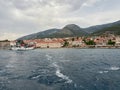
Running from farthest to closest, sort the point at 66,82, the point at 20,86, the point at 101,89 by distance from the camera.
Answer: the point at 66,82
the point at 20,86
the point at 101,89

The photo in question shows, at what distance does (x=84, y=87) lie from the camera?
29.7 metres

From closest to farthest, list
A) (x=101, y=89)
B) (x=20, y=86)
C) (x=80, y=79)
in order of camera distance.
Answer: (x=101, y=89), (x=20, y=86), (x=80, y=79)

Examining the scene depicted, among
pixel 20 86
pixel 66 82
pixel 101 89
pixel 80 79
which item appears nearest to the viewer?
pixel 101 89

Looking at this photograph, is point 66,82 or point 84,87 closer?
point 84,87

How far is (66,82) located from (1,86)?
9119 mm

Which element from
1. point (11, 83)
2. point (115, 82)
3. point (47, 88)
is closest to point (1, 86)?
point (11, 83)

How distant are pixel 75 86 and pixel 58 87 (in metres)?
2.32

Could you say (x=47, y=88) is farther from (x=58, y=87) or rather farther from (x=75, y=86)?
(x=75, y=86)

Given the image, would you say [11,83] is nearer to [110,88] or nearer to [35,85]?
[35,85]

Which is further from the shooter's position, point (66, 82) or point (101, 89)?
point (66, 82)

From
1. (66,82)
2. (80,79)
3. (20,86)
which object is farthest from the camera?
(80,79)

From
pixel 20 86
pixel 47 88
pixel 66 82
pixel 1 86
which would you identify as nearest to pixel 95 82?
pixel 66 82

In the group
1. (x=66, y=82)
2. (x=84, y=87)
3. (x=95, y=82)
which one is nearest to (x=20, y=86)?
(x=66, y=82)

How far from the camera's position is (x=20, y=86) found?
100 feet
